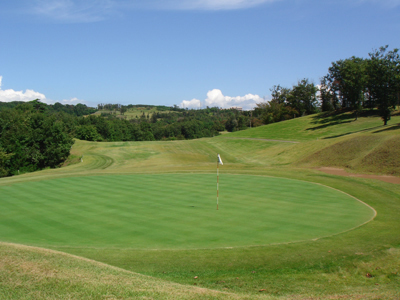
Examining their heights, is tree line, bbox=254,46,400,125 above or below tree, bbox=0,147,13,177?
above

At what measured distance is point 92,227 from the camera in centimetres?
1697

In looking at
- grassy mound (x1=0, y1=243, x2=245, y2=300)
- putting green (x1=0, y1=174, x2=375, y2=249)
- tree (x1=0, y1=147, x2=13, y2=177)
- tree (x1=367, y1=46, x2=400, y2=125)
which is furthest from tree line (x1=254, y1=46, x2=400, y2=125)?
tree (x1=0, y1=147, x2=13, y2=177)

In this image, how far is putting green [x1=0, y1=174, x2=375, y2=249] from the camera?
15.1 meters

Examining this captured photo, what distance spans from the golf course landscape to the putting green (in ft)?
0.27

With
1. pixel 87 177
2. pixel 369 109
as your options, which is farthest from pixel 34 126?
pixel 369 109

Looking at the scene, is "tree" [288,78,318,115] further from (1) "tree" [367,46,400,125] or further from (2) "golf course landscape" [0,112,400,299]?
(2) "golf course landscape" [0,112,400,299]

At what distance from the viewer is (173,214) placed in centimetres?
1903

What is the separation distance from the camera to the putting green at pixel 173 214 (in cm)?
1510

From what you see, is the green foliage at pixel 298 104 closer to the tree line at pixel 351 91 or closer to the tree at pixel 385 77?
the tree line at pixel 351 91

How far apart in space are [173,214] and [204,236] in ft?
13.8

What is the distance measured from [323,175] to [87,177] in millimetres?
25444

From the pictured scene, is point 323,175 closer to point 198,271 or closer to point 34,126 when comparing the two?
point 198,271

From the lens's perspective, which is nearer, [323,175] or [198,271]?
[198,271]

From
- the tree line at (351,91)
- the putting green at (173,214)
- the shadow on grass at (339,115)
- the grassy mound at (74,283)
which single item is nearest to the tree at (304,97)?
the tree line at (351,91)
